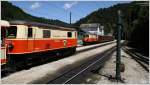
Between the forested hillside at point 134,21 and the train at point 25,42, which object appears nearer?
the train at point 25,42

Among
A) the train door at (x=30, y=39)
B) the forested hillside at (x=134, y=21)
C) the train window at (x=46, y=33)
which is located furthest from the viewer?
the forested hillside at (x=134, y=21)

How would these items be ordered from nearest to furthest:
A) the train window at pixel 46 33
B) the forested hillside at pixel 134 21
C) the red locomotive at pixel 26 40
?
1. the red locomotive at pixel 26 40
2. the train window at pixel 46 33
3. the forested hillside at pixel 134 21

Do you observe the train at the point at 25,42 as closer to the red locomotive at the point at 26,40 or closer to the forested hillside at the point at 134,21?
the red locomotive at the point at 26,40

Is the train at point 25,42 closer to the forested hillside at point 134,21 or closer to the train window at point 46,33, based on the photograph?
the train window at point 46,33

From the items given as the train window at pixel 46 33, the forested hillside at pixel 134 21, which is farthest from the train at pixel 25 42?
the forested hillside at pixel 134 21

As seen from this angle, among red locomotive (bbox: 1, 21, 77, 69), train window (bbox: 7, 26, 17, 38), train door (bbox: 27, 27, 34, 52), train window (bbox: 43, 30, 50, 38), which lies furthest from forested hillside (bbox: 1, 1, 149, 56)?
train window (bbox: 7, 26, 17, 38)

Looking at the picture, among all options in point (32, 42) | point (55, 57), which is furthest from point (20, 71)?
point (55, 57)

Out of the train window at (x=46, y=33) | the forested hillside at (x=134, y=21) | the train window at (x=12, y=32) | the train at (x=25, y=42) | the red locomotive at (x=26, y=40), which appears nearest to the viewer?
the train at (x=25, y=42)

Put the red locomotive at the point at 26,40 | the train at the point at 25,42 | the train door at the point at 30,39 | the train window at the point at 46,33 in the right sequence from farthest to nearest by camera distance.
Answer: the train window at the point at 46,33 → the train door at the point at 30,39 → the red locomotive at the point at 26,40 → the train at the point at 25,42

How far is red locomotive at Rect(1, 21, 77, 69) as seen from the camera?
20405 millimetres

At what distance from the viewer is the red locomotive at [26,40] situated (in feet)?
66.9

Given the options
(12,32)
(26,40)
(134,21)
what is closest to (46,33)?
(26,40)

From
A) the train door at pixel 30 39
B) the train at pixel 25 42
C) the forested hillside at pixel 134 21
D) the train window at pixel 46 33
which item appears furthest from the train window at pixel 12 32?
the forested hillside at pixel 134 21

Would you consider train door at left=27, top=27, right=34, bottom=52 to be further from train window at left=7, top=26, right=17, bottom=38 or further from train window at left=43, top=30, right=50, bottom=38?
train window at left=43, top=30, right=50, bottom=38
